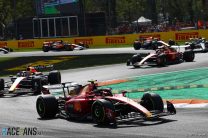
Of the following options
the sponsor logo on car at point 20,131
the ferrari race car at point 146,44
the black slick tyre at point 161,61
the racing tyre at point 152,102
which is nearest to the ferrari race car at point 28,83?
the sponsor logo on car at point 20,131

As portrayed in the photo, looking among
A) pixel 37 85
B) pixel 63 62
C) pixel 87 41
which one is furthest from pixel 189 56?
pixel 87 41

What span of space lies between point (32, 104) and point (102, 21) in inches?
1839

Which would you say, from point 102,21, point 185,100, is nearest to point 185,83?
point 185,100

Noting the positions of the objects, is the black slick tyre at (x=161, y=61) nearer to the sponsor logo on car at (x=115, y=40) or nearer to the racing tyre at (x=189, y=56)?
the racing tyre at (x=189, y=56)

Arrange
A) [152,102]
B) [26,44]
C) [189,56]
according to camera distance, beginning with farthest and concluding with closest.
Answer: [26,44], [189,56], [152,102]

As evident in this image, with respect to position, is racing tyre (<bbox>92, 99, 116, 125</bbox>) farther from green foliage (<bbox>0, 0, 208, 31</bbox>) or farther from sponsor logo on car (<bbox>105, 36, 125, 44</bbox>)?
green foliage (<bbox>0, 0, 208, 31</bbox>)

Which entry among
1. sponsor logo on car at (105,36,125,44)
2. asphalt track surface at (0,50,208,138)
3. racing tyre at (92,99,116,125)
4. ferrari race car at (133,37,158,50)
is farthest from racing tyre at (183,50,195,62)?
sponsor logo on car at (105,36,125,44)

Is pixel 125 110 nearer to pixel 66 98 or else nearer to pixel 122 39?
pixel 66 98

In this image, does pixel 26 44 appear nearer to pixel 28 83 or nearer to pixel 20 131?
pixel 28 83

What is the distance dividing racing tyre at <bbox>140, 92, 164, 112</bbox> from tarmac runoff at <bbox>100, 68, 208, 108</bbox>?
2.03 m

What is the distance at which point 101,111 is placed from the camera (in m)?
11.1

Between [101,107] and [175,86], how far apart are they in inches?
275

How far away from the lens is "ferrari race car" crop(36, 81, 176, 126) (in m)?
11.1

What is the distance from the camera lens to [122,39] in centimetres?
5097
